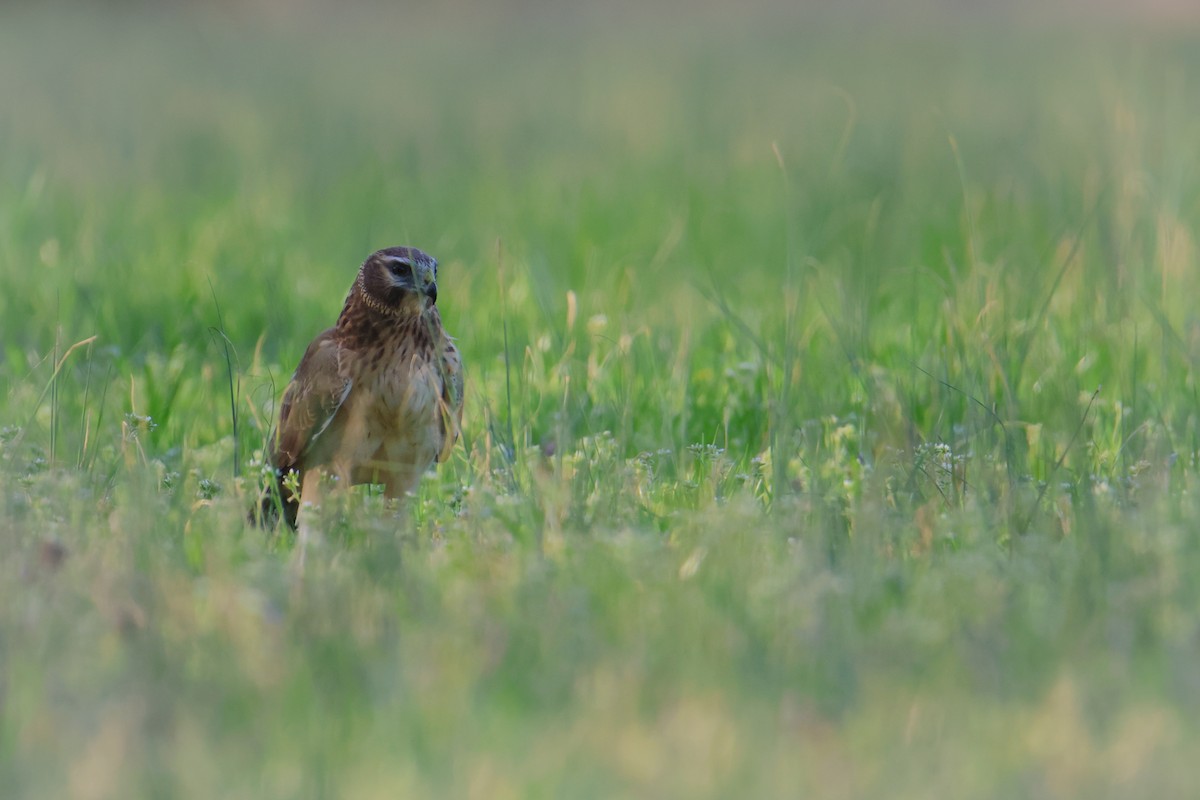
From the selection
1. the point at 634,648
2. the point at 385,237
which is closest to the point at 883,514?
the point at 634,648

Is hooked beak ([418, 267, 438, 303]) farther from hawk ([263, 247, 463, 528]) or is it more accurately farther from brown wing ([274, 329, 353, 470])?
brown wing ([274, 329, 353, 470])

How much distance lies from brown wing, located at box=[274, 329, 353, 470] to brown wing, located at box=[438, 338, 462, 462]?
30 centimetres

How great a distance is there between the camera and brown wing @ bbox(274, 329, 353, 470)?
5.35m

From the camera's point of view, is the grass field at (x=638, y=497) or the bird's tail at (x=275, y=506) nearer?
the grass field at (x=638, y=497)

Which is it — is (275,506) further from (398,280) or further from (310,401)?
(398,280)

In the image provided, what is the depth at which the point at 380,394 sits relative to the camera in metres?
5.35

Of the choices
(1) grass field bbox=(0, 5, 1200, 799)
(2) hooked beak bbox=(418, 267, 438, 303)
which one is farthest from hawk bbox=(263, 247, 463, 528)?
(1) grass field bbox=(0, 5, 1200, 799)

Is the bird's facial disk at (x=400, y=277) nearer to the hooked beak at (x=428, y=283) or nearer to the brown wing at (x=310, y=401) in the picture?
the hooked beak at (x=428, y=283)

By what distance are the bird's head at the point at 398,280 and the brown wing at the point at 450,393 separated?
0.18 m

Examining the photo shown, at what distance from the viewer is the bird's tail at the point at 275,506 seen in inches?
185

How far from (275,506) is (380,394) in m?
0.51

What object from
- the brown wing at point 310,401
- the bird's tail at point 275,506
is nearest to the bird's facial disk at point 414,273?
the brown wing at point 310,401

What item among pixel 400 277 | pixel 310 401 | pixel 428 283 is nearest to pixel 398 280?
pixel 400 277

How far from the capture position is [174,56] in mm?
18328
